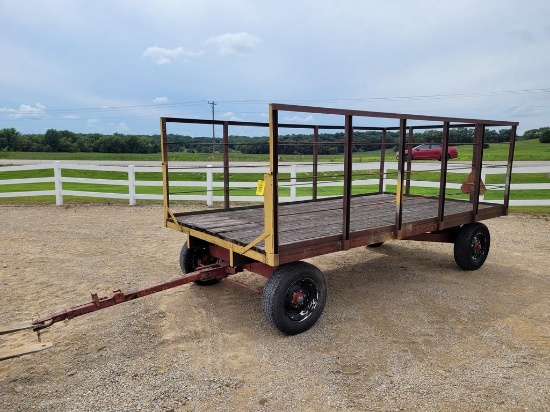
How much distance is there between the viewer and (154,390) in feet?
10.5

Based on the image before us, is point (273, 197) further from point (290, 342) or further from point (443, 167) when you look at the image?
point (443, 167)

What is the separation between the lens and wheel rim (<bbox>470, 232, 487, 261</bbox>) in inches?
244

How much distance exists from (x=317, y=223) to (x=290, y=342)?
65.1 inches

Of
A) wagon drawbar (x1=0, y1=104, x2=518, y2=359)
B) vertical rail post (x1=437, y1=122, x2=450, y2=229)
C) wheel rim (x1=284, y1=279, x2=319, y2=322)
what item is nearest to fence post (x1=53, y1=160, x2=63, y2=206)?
wagon drawbar (x1=0, y1=104, x2=518, y2=359)

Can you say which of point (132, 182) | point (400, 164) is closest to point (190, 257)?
point (400, 164)

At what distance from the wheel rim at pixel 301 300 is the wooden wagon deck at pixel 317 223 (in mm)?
379

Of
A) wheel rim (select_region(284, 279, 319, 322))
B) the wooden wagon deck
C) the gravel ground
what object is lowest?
the gravel ground

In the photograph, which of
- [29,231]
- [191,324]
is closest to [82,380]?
[191,324]

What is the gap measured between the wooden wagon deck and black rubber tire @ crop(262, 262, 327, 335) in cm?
24

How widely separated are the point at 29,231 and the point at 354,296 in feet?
24.0

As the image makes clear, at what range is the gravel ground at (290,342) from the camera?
3.13m

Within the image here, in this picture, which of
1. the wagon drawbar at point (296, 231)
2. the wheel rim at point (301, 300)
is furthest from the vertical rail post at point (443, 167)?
the wheel rim at point (301, 300)

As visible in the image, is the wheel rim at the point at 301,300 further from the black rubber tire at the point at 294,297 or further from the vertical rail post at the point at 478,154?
the vertical rail post at the point at 478,154

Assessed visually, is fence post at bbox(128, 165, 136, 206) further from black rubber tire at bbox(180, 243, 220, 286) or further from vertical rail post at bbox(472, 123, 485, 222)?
vertical rail post at bbox(472, 123, 485, 222)
